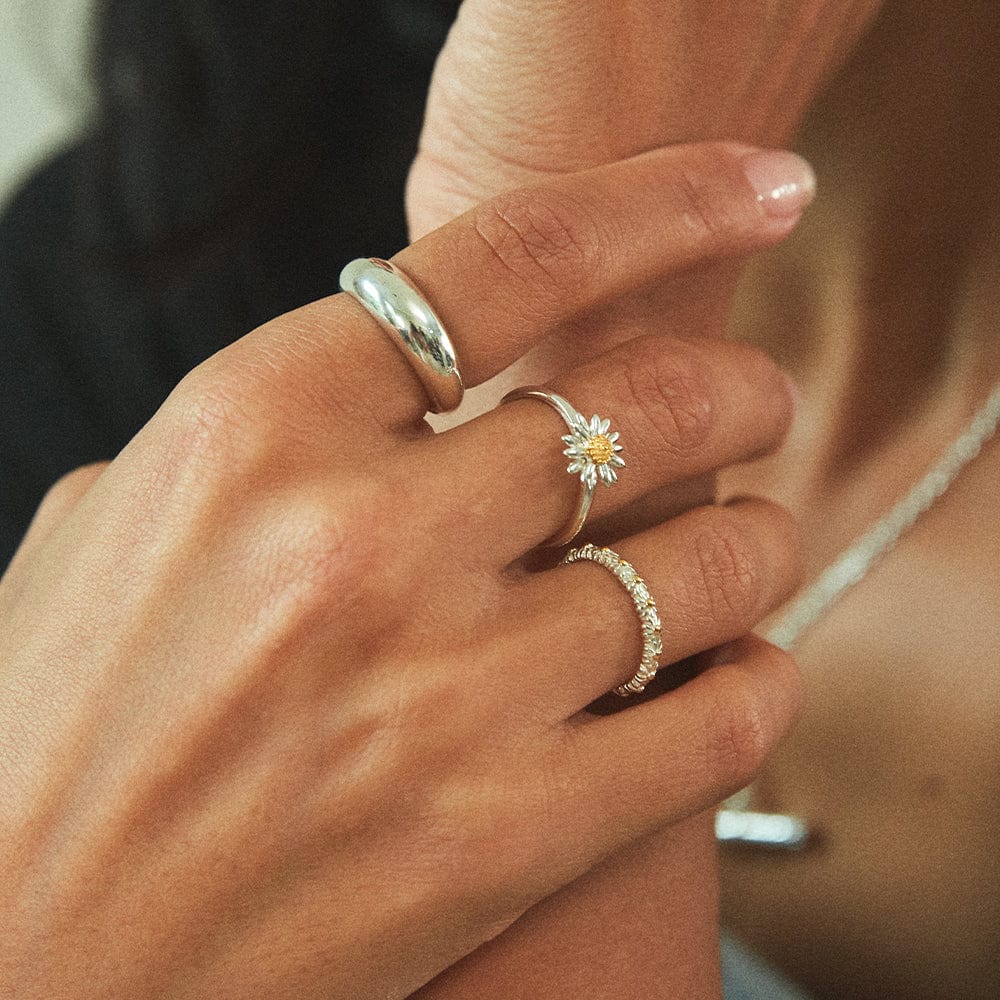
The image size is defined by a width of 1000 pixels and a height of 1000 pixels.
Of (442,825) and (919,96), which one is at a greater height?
(919,96)

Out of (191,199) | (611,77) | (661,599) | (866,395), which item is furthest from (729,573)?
(191,199)

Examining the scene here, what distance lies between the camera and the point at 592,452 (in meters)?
0.66

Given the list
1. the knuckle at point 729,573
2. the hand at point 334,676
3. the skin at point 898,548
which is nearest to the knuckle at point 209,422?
the hand at point 334,676

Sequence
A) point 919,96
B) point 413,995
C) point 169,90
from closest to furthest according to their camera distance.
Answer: point 413,995 → point 919,96 → point 169,90

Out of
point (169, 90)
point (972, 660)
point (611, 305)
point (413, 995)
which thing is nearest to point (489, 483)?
point (611, 305)

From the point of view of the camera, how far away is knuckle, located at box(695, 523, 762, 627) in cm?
71

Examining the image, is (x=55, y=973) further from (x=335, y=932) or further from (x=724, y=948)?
(x=724, y=948)

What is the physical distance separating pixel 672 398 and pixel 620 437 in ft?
0.18

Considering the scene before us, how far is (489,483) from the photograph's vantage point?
640 mm

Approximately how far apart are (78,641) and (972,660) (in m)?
0.80

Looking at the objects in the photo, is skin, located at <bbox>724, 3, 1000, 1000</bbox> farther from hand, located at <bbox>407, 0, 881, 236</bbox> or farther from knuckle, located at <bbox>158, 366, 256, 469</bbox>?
knuckle, located at <bbox>158, 366, 256, 469</bbox>

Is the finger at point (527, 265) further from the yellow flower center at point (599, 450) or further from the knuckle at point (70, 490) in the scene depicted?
the knuckle at point (70, 490)

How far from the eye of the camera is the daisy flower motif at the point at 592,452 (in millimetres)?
655

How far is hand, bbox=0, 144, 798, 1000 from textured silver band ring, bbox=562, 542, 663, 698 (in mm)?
11
